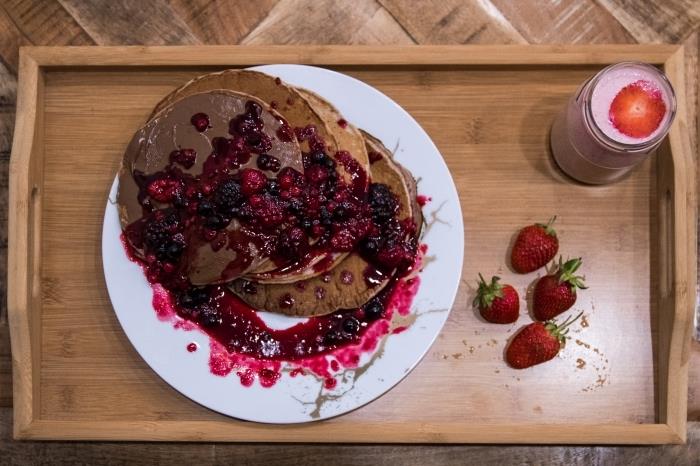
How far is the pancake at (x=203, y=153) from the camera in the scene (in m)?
1.95

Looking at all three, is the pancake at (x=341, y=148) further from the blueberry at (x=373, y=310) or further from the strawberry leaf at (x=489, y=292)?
the strawberry leaf at (x=489, y=292)

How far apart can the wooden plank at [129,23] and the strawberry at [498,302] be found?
1.32 meters

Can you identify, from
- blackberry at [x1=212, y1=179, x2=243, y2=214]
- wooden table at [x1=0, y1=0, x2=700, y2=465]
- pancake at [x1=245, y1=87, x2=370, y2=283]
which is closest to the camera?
blackberry at [x1=212, y1=179, x2=243, y2=214]

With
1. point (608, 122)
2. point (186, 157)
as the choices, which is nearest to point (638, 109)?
point (608, 122)

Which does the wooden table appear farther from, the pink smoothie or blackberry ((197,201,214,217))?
blackberry ((197,201,214,217))

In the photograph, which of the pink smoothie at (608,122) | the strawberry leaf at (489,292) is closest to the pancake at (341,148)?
the strawberry leaf at (489,292)

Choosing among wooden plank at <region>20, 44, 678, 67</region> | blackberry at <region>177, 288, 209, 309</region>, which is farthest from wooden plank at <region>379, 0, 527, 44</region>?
blackberry at <region>177, 288, 209, 309</region>

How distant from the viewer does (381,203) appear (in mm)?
2021

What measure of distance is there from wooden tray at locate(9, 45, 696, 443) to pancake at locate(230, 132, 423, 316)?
251 mm

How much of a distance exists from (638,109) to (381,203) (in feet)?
2.66

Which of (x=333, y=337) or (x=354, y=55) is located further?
A: (x=354, y=55)

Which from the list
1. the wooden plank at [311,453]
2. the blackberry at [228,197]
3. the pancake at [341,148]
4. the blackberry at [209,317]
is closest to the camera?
the blackberry at [228,197]

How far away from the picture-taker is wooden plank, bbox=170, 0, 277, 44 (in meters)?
2.39

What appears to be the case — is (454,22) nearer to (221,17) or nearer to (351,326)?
(221,17)
